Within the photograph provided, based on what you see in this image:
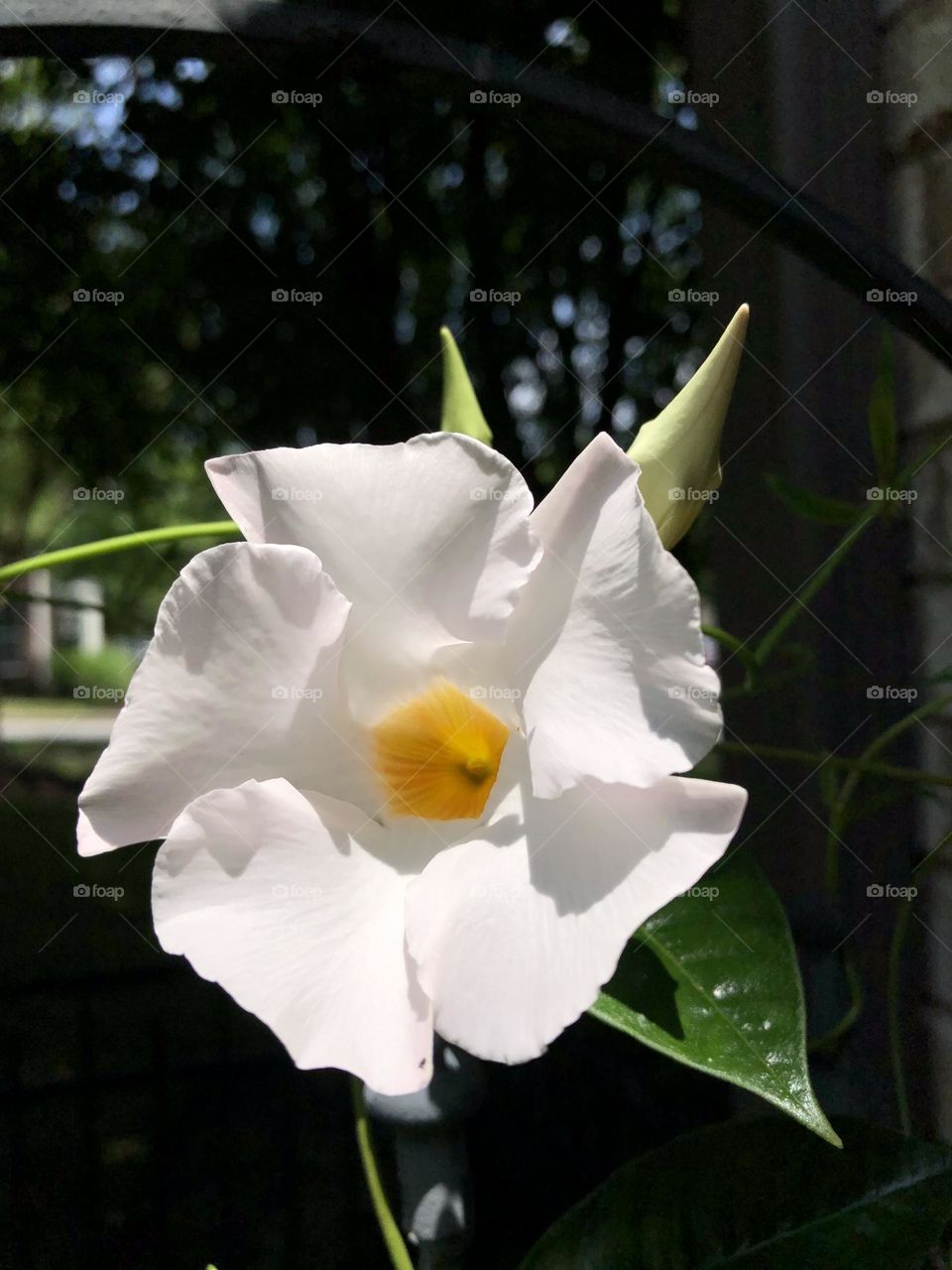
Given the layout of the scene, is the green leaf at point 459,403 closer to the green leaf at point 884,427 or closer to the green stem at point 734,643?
the green stem at point 734,643

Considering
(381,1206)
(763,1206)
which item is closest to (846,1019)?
(763,1206)

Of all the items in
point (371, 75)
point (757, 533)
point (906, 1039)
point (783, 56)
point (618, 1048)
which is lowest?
point (618, 1048)

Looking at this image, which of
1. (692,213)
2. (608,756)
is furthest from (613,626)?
(692,213)

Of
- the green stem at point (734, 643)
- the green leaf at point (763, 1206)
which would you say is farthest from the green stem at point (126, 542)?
the green leaf at point (763, 1206)

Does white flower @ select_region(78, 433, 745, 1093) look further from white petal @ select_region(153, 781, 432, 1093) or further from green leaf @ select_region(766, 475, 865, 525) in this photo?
green leaf @ select_region(766, 475, 865, 525)

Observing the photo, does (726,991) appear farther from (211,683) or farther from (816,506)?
(816,506)

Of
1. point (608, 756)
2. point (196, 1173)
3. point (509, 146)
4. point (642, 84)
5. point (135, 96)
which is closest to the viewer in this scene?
point (608, 756)

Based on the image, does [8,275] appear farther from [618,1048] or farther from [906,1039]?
[906,1039]
